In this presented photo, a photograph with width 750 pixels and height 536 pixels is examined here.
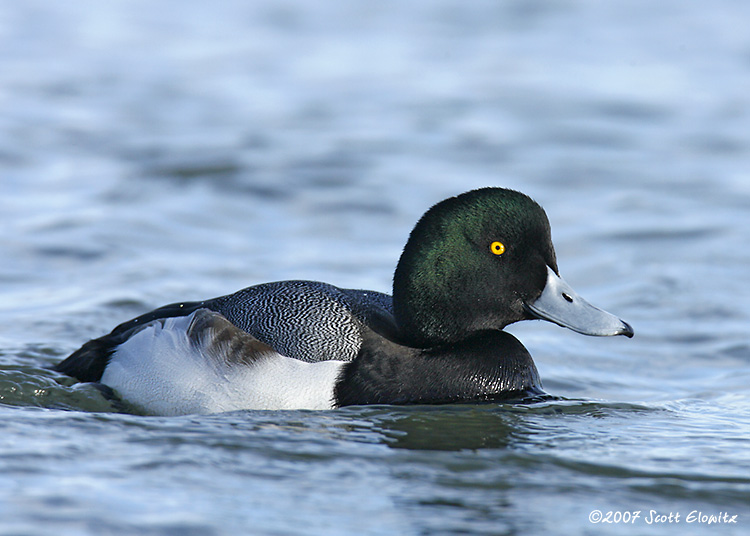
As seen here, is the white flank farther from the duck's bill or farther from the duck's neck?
the duck's bill

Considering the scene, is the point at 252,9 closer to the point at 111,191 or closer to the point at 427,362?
the point at 111,191

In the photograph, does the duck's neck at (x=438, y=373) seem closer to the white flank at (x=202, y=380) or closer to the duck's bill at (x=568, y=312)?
the white flank at (x=202, y=380)

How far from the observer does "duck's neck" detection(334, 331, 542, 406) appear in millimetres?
5848

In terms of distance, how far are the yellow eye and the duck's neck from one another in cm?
47

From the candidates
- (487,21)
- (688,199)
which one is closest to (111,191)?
(688,199)

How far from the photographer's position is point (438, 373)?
235 inches

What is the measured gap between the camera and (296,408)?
5785 mm

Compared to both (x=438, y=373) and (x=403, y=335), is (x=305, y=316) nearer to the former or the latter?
(x=403, y=335)

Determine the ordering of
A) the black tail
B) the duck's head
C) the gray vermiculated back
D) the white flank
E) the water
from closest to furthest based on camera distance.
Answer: the water, the white flank, the gray vermiculated back, the duck's head, the black tail

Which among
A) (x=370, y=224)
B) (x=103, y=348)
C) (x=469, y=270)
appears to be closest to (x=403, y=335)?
(x=469, y=270)

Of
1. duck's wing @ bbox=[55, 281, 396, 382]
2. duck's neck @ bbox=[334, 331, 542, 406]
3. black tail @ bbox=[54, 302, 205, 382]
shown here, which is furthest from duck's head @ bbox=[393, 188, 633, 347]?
black tail @ bbox=[54, 302, 205, 382]

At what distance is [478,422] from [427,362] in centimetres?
46

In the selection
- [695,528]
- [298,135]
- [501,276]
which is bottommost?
[695,528]

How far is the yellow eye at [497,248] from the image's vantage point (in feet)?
20.1
